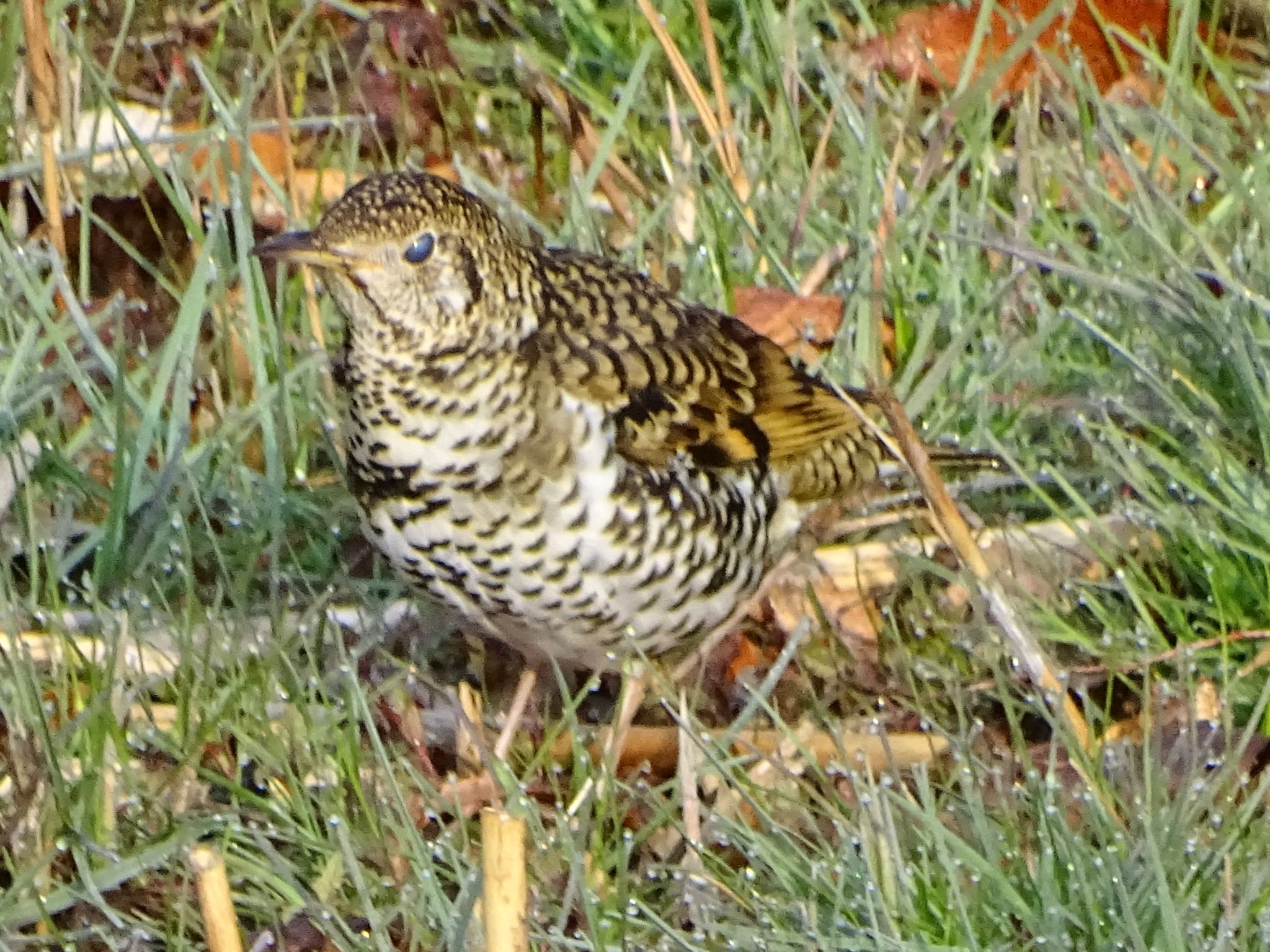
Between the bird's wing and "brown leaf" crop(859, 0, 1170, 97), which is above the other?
"brown leaf" crop(859, 0, 1170, 97)

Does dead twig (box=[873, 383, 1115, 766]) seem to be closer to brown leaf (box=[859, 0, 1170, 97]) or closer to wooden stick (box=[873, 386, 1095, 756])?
wooden stick (box=[873, 386, 1095, 756])

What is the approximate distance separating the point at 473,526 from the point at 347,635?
0.64 meters

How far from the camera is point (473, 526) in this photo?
3.15 m

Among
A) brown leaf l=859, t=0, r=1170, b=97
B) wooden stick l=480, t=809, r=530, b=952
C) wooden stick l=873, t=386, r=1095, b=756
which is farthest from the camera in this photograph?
brown leaf l=859, t=0, r=1170, b=97

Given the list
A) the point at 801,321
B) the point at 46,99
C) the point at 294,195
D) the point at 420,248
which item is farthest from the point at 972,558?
the point at 294,195

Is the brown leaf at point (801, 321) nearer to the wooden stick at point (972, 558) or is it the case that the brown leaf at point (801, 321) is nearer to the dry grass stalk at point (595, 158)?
the dry grass stalk at point (595, 158)

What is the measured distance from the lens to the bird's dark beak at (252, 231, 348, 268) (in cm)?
305

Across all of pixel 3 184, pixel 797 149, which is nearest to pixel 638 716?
pixel 797 149

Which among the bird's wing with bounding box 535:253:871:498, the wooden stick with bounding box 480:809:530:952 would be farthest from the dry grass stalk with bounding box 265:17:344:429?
the wooden stick with bounding box 480:809:530:952

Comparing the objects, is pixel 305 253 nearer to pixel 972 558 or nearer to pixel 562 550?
pixel 562 550

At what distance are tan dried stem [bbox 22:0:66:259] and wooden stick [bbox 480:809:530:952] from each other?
6.88 feet

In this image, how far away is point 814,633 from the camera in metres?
3.76

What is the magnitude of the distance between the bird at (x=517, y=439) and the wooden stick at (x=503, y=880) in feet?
3.54

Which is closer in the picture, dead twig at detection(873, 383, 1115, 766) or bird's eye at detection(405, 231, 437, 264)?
dead twig at detection(873, 383, 1115, 766)
